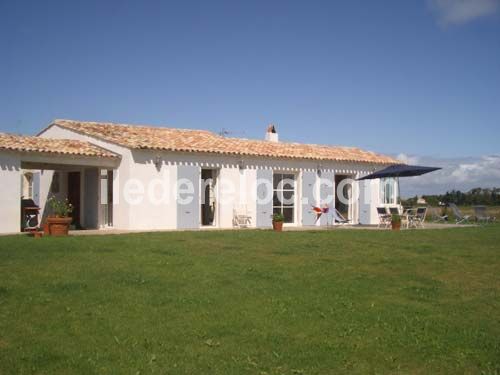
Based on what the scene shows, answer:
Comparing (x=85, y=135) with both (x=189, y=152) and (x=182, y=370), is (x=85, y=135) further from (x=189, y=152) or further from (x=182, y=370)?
(x=182, y=370)

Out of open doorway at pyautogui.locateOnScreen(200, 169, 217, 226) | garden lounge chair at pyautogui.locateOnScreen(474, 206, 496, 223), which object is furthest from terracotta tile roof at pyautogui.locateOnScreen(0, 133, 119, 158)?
garden lounge chair at pyautogui.locateOnScreen(474, 206, 496, 223)

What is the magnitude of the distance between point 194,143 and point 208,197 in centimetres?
196

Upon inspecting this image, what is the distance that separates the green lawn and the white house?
636 cm

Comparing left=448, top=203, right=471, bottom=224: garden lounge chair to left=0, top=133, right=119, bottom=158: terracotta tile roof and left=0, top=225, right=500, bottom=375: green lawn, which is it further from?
left=0, top=133, right=119, bottom=158: terracotta tile roof

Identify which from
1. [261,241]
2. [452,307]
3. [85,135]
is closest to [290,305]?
[452,307]

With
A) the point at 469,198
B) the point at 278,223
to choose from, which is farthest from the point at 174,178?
the point at 469,198

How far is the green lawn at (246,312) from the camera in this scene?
4734mm

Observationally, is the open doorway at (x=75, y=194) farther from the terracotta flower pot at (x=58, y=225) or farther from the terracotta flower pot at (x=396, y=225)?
the terracotta flower pot at (x=396, y=225)

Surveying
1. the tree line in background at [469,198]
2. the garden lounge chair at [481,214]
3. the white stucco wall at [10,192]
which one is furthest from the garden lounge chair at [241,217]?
the tree line in background at [469,198]

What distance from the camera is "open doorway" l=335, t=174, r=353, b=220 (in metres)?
22.6

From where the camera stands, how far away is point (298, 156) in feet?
66.6

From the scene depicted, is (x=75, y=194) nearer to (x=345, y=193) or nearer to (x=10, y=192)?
(x=10, y=192)

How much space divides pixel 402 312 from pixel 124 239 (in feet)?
26.4

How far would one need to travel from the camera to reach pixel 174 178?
1780 centimetres
